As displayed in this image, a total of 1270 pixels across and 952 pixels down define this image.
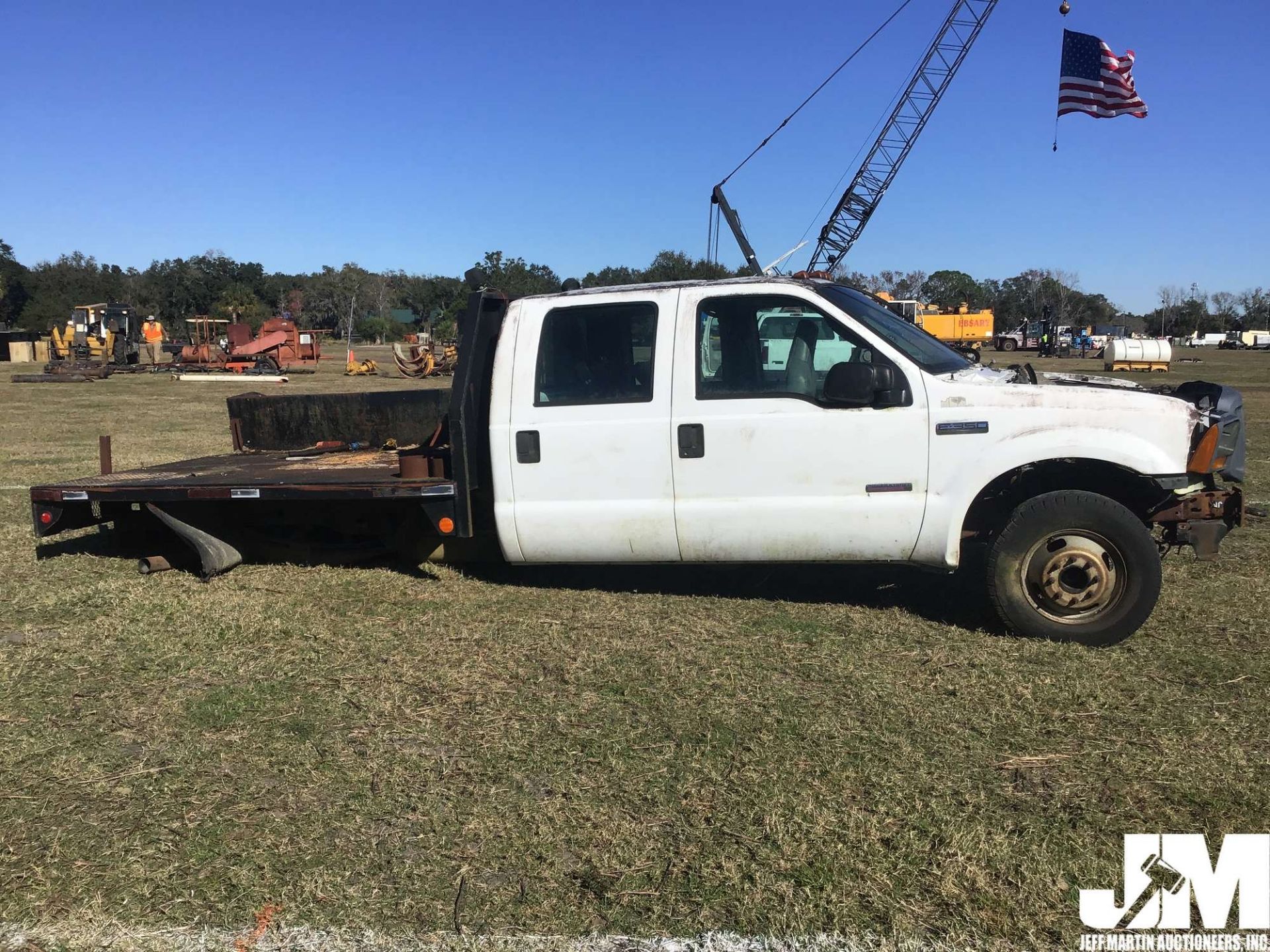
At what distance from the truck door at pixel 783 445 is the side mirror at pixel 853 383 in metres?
0.10

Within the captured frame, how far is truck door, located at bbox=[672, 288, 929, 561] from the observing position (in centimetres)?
495

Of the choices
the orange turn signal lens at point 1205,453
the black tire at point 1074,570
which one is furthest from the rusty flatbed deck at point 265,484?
the orange turn signal lens at point 1205,453

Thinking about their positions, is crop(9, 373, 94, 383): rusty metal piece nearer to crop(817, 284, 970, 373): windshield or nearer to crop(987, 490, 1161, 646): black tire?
crop(817, 284, 970, 373): windshield

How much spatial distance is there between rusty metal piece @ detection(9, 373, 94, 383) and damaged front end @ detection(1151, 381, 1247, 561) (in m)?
30.8

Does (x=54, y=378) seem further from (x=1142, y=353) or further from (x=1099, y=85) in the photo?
(x=1142, y=353)

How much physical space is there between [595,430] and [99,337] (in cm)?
3681

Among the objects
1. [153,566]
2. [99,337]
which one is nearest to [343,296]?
[99,337]

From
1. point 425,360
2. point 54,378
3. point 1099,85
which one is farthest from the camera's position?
point 425,360

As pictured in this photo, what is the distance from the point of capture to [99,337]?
3634 cm

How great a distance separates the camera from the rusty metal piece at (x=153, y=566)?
6449 mm

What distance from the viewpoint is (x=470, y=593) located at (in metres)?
5.96

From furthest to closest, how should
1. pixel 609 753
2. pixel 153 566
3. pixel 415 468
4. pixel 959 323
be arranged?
pixel 959 323 → pixel 153 566 → pixel 415 468 → pixel 609 753

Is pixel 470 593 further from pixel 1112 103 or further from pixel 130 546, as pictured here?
pixel 1112 103

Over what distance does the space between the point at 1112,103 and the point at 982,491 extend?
2003cm
